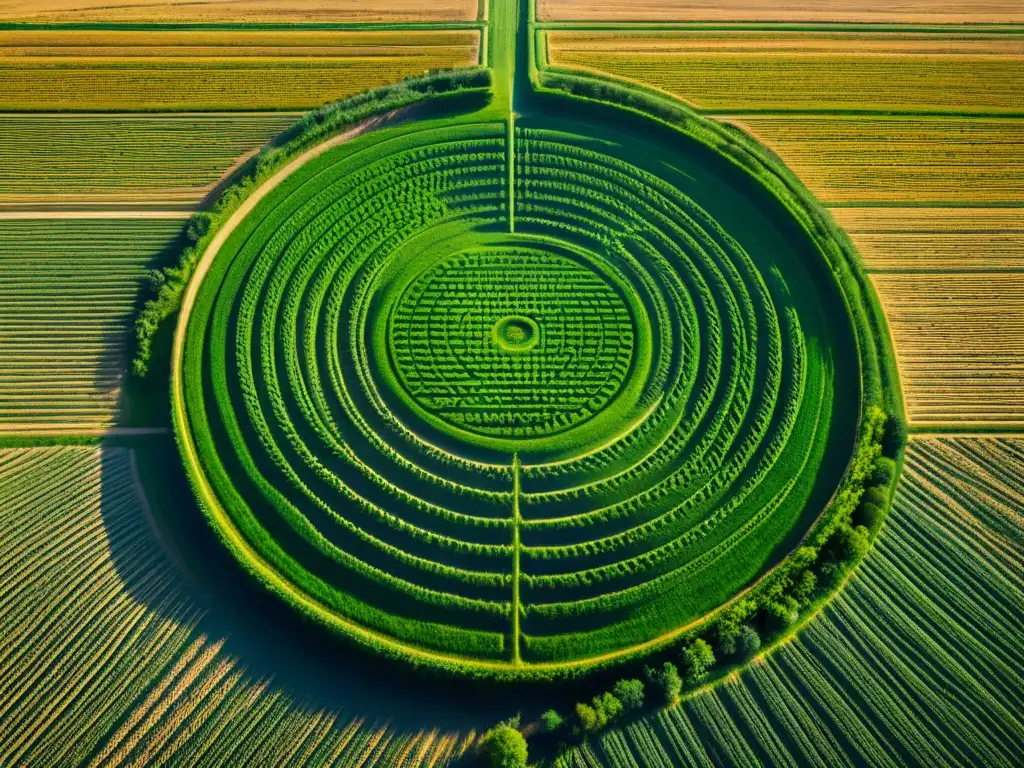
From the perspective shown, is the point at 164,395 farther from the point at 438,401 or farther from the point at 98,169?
the point at 98,169

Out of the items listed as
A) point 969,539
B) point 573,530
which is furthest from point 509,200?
point 969,539

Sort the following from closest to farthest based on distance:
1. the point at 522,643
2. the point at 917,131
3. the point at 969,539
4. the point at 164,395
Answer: the point at 522,643 < the point at 969,539 < the point at 164,395 < the point at 917,131

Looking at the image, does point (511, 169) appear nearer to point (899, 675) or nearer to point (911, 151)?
point (911, 151)

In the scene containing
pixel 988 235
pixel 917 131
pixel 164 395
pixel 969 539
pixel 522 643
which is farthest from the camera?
pixel 917 131

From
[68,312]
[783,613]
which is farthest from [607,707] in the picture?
[68,312]

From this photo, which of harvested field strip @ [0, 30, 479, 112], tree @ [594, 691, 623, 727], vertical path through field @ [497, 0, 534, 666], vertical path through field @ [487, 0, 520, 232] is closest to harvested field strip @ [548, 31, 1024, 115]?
vertical path through field @ [497, 0, 534, 666]

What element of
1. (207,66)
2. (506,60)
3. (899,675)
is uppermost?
(506,60)

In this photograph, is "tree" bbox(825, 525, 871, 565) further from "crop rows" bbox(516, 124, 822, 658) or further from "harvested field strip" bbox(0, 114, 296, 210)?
"harvested field strip" bbox(0, 114, 296, 210)
